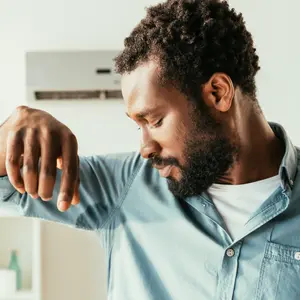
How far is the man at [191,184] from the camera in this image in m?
1.04

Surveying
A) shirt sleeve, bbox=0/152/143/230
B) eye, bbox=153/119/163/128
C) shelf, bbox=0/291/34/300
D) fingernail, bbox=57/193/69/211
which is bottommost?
shelf, bbox=0/291/34/300

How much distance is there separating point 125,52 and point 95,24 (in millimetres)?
1441

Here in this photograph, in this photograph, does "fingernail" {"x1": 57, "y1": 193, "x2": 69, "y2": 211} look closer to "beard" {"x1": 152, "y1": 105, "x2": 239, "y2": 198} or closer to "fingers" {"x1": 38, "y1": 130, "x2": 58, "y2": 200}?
"fingers" {"x1": 38, "y1": 130, "x2": 58, "y2": 200}

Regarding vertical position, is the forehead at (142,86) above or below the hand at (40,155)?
above

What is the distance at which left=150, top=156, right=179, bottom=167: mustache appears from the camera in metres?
1.06

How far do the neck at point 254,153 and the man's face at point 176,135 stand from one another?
24 millimetres

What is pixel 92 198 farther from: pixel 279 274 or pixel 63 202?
pixel 279 274

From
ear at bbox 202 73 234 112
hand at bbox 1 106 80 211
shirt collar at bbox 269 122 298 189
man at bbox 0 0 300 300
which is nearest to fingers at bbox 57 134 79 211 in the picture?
hand at bbox 1 106 80 211

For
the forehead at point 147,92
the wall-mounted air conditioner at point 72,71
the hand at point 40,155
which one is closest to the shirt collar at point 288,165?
the forehead at point 147,92

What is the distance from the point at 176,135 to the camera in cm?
107

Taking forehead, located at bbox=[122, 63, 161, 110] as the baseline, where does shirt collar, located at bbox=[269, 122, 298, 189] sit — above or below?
below

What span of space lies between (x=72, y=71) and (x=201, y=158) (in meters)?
1.44

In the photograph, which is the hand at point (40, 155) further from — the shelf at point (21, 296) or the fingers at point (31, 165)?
the shelf at point (21, 296)

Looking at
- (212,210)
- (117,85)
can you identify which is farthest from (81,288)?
(212,210)
